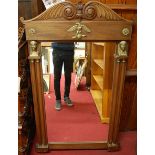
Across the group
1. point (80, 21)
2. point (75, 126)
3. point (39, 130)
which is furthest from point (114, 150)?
point (80, 21)

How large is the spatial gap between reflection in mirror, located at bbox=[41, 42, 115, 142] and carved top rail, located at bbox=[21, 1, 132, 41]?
0.29 ft

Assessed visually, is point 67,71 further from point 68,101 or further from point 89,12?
point 89,12

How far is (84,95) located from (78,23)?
49 cm

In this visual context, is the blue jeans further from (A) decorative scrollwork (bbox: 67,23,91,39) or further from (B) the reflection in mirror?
(A) decorative scrollwork (bbox: 67,23,91,39)

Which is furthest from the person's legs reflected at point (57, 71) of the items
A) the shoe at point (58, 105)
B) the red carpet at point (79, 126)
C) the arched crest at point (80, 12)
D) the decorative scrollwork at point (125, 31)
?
the decorative scrollwork at point (125, 31)

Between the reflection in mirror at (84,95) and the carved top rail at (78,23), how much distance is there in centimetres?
9

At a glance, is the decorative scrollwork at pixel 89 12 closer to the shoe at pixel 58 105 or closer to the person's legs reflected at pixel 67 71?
the person's legs reflected at pixel 67 71

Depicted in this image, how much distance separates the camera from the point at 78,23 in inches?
47.1

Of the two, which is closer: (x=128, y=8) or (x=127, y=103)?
(x=128, y=8)

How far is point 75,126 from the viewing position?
1.58m

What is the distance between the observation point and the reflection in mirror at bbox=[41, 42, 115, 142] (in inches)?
53.9
